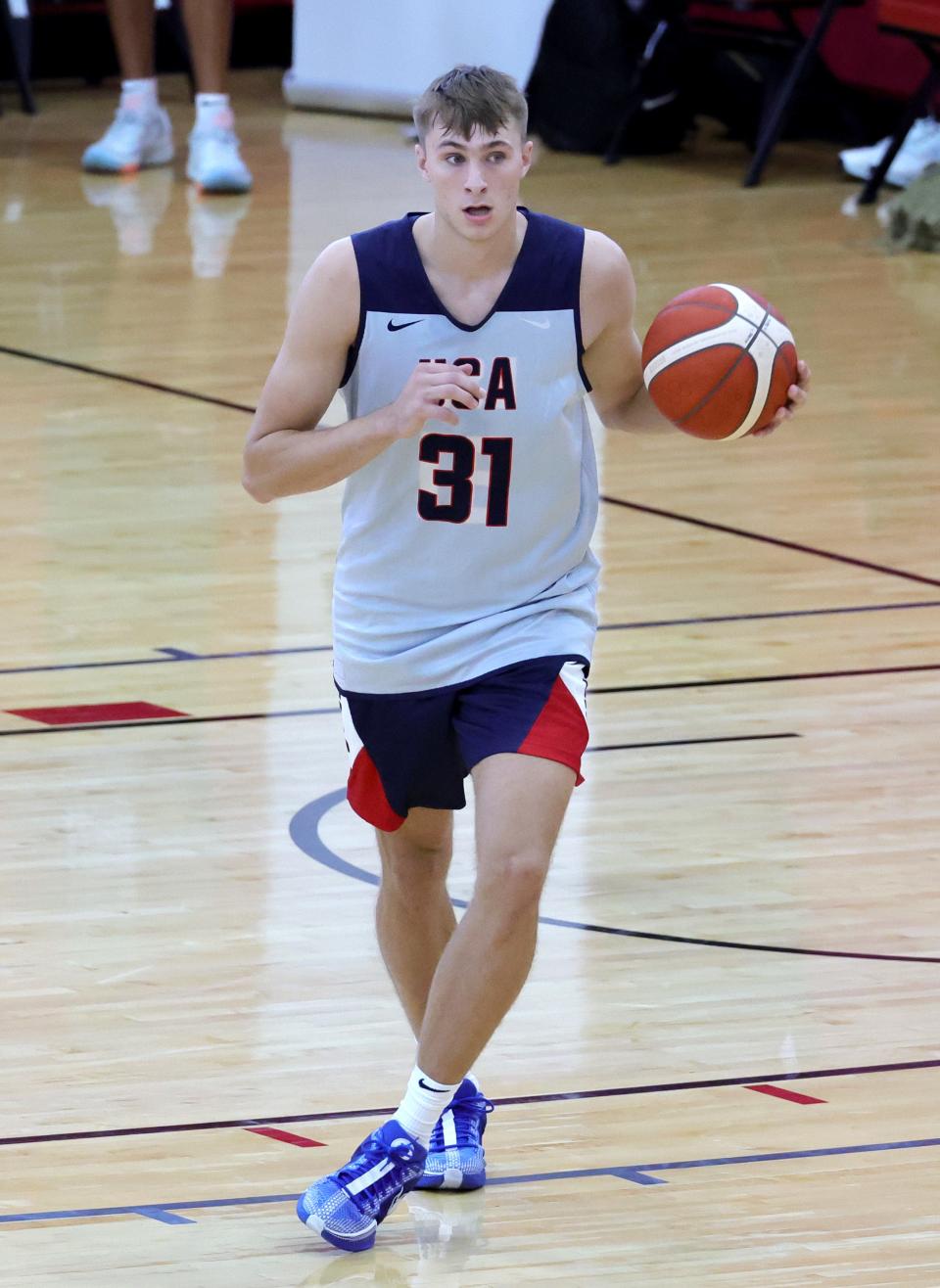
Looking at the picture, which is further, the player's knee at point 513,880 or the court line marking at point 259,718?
the court line marking at point 259,718

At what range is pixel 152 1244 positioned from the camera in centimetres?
290

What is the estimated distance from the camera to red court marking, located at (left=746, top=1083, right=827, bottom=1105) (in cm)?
332

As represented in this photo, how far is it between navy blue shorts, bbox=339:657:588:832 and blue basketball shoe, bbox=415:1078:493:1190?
1.27ft

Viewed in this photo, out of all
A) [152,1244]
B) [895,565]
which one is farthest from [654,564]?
[152,1244]

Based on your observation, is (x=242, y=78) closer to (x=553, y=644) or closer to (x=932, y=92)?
(x=932, y=92)

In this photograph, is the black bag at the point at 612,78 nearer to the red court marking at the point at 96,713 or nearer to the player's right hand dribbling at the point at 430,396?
the red court marking at the point at 96,713

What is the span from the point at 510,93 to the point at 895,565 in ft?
10.4

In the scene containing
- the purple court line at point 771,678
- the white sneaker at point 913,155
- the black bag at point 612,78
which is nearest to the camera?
the purple court line at point 771,678

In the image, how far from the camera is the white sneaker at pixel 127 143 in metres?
10.5

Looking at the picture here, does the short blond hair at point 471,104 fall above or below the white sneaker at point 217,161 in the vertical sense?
above

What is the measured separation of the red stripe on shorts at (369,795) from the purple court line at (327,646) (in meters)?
2.18

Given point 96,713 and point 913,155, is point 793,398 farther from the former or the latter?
point 913,155

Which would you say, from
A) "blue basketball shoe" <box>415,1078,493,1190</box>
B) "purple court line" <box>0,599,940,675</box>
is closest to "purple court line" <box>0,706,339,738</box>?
"purple court line" <box>0,599,940,675</box>

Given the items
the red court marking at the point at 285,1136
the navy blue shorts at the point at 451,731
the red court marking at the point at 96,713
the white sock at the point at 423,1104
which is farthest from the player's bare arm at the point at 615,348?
the red court marking at the point at 96,713
